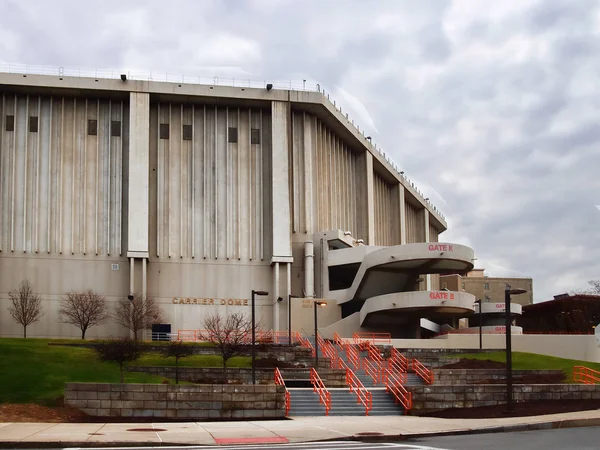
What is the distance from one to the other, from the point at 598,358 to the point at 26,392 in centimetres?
4052

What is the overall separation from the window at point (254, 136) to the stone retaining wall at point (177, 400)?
45.1m

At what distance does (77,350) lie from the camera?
42.6 m

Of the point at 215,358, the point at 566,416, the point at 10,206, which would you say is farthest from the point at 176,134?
the point at 566,416

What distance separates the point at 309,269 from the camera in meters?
71.0

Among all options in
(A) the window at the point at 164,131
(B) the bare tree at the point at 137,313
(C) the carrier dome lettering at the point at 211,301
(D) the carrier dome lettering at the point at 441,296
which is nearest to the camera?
(B) the bare tree at the point at 137,313

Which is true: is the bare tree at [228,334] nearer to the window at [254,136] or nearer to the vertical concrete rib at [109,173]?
the vertical concrete rib at [109,173]

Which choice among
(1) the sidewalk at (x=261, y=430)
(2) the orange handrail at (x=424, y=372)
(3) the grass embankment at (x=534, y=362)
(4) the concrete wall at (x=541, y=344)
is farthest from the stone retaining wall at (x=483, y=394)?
(4) the concrete wall at (x=541, y=344)

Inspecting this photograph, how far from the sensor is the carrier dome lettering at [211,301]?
6800 centimetres

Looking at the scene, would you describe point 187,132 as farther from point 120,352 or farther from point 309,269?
point 120,352

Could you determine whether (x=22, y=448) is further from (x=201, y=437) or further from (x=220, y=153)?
(x=220, y=153)

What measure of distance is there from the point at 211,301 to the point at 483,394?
39958mm

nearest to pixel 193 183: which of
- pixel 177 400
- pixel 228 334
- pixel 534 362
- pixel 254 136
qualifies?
pixel 254 136

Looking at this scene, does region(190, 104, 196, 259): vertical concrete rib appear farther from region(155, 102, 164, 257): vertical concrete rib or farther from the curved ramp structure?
the curved ramp structure

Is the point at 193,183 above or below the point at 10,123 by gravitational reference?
below
